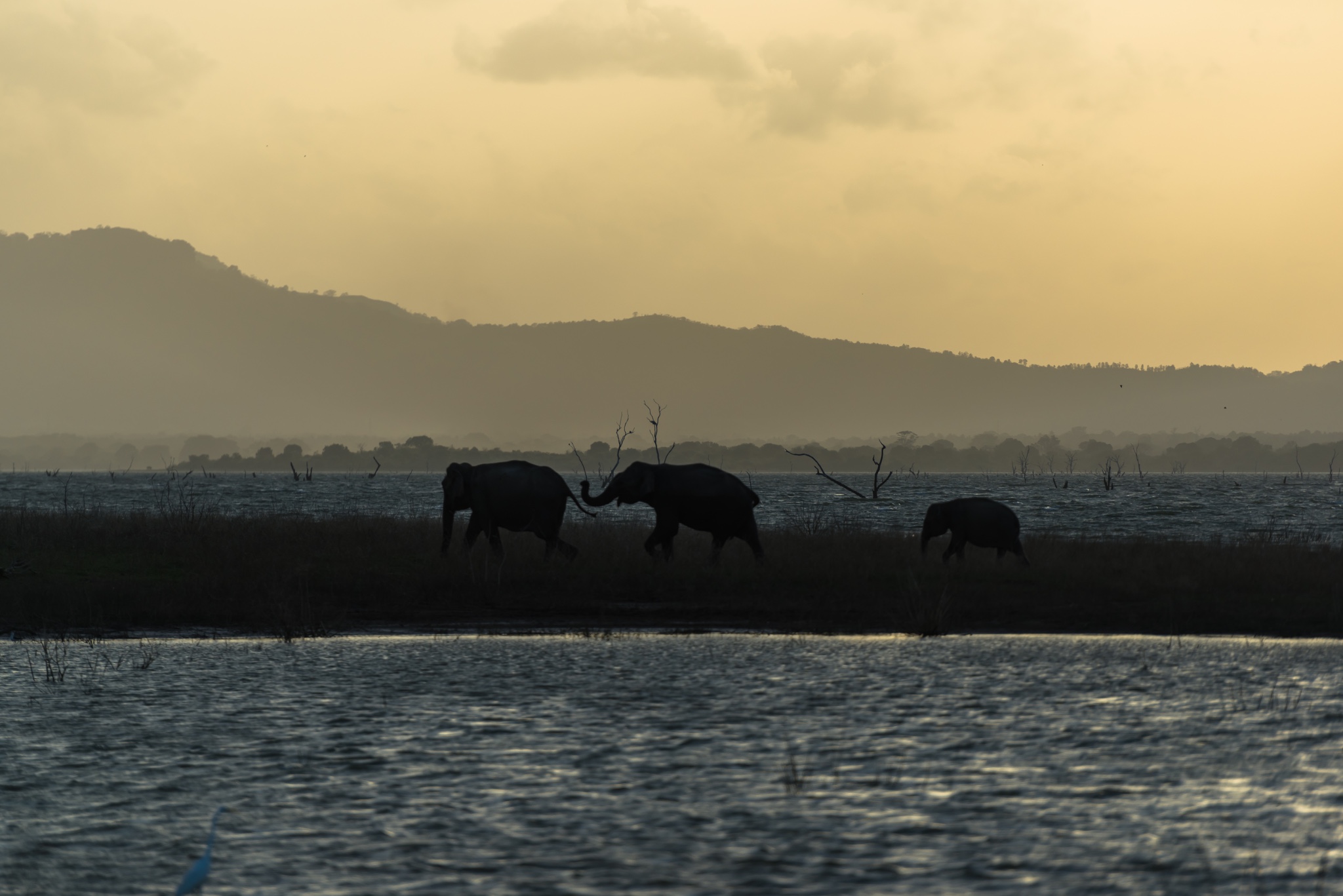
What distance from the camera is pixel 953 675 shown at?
44.4 feet

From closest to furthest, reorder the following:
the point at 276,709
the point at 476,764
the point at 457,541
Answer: the point at 476,764 < the point at 276,709 < the point at 457,541

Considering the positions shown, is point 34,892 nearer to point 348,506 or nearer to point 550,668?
point 550,668

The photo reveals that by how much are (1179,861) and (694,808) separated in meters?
2.83

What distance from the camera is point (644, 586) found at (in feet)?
72.4

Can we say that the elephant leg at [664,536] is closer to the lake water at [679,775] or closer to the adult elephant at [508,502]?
the adult elephant at [508,502]

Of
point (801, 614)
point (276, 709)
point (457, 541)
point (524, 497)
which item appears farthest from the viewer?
point (457, 541)

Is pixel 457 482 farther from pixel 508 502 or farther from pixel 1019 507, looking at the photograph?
pixel 1019 507

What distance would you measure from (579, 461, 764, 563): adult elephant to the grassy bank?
573mm

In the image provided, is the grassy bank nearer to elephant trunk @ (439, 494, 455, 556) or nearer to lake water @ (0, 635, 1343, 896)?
elephant trunk @ (439, 494, 455, 556)

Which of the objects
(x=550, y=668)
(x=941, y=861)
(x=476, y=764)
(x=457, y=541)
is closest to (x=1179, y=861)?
(x=941, y=861)

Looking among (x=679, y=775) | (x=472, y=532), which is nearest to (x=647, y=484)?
(x=472, y=532)

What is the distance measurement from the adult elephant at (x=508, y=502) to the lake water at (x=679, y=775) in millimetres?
10239

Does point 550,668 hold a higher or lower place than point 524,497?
lower

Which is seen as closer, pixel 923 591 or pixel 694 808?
pixel 694 808
